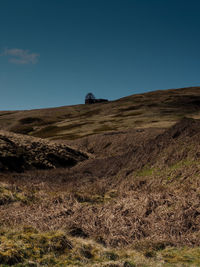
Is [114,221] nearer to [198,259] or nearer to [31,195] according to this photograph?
[198,259]

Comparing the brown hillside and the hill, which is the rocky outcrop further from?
the brown hillside

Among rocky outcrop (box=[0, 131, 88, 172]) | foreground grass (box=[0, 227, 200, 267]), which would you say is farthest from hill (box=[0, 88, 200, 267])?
rocky outcrop (box=[0, 131, 88, 172])

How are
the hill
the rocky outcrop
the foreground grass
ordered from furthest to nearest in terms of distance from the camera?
the rocky outcrop < the hill < the foreground grass

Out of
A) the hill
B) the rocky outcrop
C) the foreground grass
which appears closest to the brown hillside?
the hill

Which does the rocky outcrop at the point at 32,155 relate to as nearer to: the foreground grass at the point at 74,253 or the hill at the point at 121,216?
the hill at the point at 121,216

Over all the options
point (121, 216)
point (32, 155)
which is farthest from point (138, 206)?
point (32, 155)

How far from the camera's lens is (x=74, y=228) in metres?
9.56

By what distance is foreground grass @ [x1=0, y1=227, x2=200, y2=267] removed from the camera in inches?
254

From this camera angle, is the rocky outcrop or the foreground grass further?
the rocky outcrop

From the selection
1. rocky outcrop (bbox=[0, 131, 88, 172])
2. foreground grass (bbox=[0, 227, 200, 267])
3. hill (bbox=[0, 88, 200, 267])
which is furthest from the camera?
rocky outcrop (bbox=[0, 131, 88, 172])

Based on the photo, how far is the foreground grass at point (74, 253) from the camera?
6.46m

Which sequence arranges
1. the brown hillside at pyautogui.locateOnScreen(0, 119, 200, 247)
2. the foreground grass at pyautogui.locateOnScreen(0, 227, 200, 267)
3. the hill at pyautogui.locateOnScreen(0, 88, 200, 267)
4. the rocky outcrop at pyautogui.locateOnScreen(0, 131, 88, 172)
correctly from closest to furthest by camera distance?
the foreground grass at pyautogui.locateOnScreen(0, 227, 200, 267)
the hill at pyautogui.locateOnScreen(0, 88, 200, 267)
the brown hillside at pyautogui.locateOnScreen(0, 119, 200, 247)
the rocky outcrop at pyautogui.locateOnScreen(0, 131, 88, 172)

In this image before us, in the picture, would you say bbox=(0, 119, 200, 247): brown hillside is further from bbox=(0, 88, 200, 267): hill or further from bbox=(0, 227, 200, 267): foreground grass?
bbox=(0, 227, 200, 267): foreground grass

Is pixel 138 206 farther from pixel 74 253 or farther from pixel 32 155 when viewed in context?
pixel 32 155
